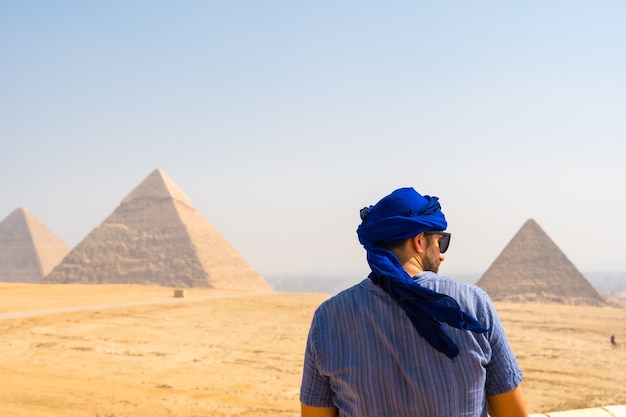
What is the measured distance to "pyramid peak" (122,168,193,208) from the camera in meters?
76.9

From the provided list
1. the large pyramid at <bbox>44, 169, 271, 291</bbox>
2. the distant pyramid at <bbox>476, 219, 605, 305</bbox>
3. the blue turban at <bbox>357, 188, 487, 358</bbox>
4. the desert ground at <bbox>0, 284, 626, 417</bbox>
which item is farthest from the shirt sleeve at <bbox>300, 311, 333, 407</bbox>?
the large pyramid at <bbox>44, 169, 271, 291</bbox>

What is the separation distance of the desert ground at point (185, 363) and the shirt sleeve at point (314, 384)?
21.9 ft

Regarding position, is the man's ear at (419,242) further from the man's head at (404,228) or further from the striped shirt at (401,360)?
the striped shirt at (401,360)

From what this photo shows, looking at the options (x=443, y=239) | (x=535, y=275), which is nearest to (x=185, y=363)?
(x=443, y=239)

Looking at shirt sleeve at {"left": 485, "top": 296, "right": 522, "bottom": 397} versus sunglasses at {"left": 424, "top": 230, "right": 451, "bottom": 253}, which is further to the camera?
sunglasses at {"left": 424, "top": 230, "right": 451, "bottom": 253}

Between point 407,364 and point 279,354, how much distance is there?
12.8 meters

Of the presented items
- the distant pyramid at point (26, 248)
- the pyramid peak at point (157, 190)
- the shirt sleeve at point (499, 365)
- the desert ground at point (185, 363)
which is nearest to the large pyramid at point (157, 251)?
the pyramid peak at point (157, 190)

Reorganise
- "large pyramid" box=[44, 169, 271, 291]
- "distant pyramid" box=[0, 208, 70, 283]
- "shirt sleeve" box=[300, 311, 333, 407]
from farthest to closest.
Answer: "distant pyramid" box=[0, 208, 70, 283], "large pyramid" box=[44, 169, 271, 291], "shirt sleeve" box=[300, 311, 333, 407]

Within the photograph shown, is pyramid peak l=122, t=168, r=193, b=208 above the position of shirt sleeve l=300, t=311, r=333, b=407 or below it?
above

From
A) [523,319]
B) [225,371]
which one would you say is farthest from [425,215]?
[523,319]

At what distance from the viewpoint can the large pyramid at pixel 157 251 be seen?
212ft

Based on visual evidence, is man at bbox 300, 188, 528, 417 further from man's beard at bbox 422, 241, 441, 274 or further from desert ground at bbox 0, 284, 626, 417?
desert ground at bbox 0, 284, 626, 417

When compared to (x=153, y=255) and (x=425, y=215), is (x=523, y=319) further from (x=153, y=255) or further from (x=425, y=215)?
(x=153, y=255)

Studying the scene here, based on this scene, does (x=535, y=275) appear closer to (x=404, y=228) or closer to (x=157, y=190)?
(x=157, y=190)
